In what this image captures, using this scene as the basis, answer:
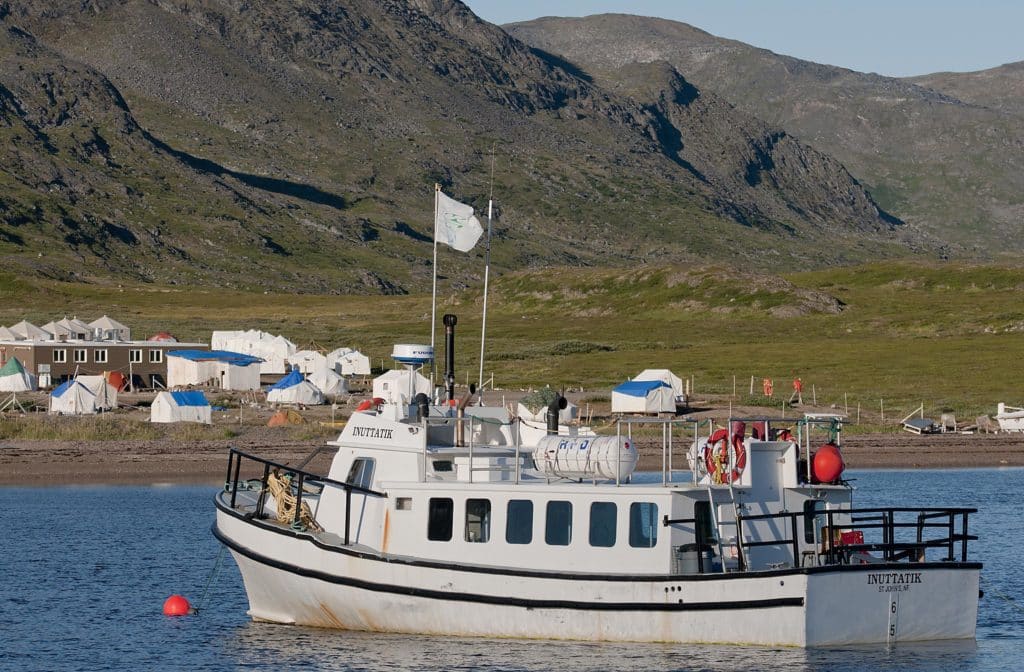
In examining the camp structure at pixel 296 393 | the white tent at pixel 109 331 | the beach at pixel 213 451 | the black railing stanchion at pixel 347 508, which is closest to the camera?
the black railing stanchion at pixel 347 508

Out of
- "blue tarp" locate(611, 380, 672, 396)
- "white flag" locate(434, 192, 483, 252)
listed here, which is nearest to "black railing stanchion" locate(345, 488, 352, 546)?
"white flag" locate(434, 192, 483, 252)

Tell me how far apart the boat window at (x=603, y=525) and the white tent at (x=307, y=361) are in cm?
7897

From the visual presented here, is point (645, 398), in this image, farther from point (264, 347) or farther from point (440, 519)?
point (440, 519)

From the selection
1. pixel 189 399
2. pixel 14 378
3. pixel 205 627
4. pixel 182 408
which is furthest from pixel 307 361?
pixel 205 627

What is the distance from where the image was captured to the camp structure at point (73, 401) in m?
88.1

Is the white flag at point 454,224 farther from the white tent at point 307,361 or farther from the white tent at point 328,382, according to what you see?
the white tent at point 307,361

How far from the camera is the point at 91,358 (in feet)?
364

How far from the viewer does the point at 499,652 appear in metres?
33.2

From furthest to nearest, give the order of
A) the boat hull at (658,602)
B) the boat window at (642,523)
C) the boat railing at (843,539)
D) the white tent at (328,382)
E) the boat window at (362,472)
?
1. the white tent at (328,382)
2. the boat window at (362,472)
3. the boat window at (642,523)
4. the boat railing at (843,539)
5. the boat hull at (658,602)

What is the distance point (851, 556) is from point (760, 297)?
135430 mm

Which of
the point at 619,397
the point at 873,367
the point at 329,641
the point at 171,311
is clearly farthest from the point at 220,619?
the point at 171,311

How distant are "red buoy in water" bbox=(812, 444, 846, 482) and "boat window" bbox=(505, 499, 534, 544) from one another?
247 inches

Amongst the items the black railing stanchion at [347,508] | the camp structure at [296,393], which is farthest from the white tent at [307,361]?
the black railing stanchion at [347,508]

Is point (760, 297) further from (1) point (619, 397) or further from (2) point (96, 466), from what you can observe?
(2) point (96, 466)
